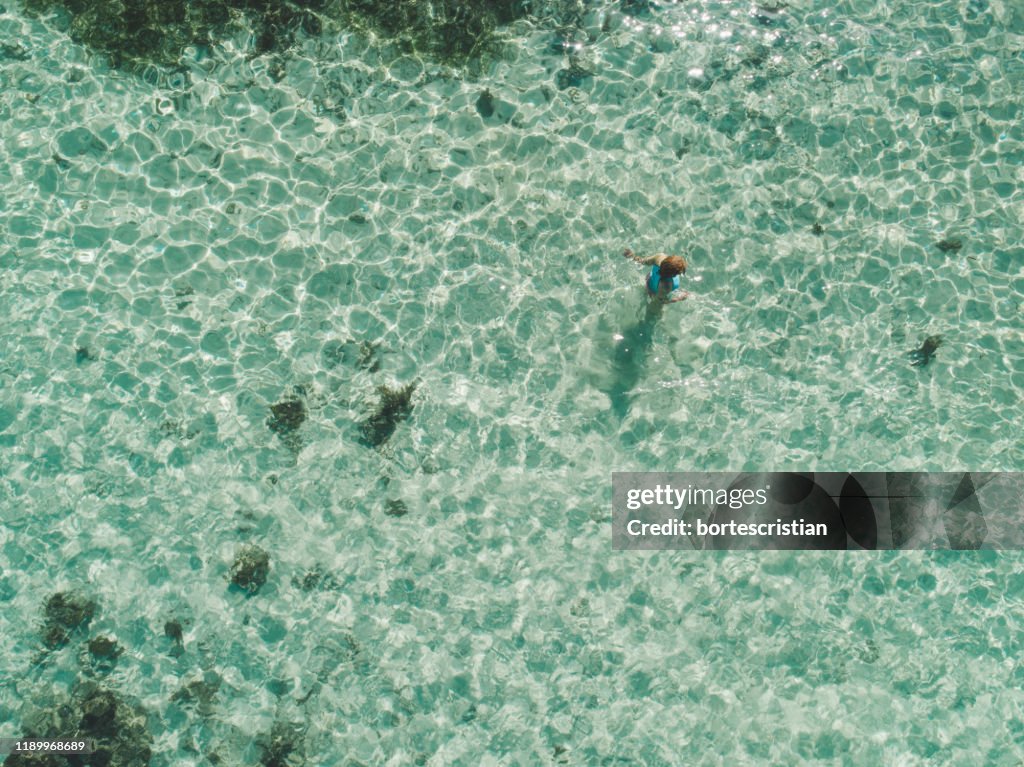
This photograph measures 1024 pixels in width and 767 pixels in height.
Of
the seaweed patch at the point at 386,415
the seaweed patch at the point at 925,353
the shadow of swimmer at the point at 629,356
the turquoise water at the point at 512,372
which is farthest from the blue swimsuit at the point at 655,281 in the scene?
the seaweed patch at the point at 925,353

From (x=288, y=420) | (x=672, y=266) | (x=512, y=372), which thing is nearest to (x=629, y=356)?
(x=512, y=372)

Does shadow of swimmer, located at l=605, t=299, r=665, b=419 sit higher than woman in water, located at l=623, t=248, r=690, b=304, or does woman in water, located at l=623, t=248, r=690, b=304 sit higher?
woman in water, located at l=623, t=248, r=690, b=304

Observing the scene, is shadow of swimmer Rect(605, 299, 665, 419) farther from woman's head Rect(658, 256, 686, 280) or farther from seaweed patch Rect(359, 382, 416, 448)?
seaweed patch Rect(359, 382, 416, 448)

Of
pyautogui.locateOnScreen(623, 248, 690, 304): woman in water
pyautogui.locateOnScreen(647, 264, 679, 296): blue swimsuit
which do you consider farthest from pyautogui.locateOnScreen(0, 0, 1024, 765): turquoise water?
pyautogui.locateOnScreen(647, 264, 679, 296): blue swimsuit

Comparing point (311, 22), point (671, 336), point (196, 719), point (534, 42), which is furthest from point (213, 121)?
point (196, 719)

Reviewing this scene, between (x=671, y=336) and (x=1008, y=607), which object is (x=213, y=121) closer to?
(x=671, y=336)

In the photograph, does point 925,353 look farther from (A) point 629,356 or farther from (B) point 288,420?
(B) point 288,420
